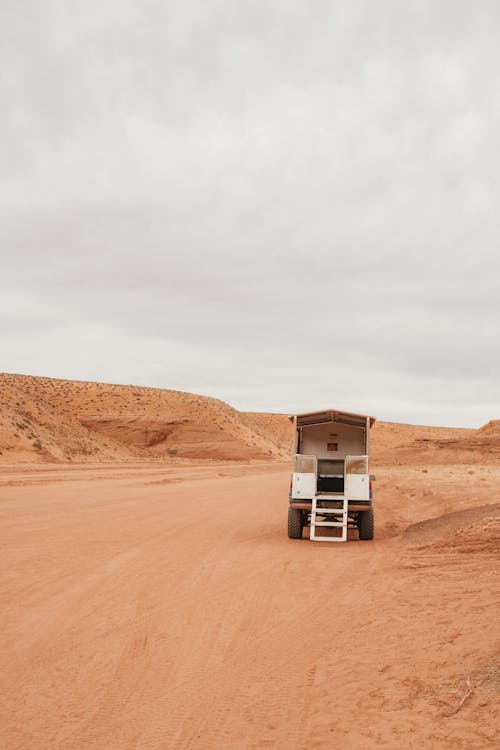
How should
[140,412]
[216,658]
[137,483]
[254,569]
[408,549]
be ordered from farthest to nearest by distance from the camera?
1. [140,412]
2. [137,483]
3. [408,549]
4. [254,569]
5. [216,658]

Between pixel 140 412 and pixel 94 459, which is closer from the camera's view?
pixel 94 459

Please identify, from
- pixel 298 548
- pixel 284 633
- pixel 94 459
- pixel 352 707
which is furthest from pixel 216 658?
pixel 94 459

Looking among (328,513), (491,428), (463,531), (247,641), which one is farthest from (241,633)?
(491,428)

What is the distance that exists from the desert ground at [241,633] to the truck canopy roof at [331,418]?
283 cm

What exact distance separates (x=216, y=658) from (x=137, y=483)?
26307 mm

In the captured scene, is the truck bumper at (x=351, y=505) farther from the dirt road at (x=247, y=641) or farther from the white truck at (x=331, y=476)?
the dirt road at (x=247, y=641)

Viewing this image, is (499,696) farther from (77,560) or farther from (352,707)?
(77,560)

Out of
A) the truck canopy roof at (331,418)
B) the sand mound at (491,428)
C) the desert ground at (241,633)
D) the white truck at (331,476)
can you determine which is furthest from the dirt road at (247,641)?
the sand mound at (491,428)

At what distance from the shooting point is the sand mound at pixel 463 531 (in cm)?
1259

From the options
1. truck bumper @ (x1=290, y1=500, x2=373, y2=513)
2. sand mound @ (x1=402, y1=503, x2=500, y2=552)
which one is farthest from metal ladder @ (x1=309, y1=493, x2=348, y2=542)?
sand mound @ (x1=402, y1=503, x2=500, y2=552)

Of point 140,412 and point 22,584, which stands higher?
point 140,412

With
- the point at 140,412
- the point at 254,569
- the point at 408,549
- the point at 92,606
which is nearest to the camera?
the point at 92,606

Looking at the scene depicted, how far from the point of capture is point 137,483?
1270 inches

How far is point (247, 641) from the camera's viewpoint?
712 centimetres
